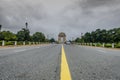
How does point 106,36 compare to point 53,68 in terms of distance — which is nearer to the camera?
point 53,68

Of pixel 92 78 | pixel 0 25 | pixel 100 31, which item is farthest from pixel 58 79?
pixel 0 25

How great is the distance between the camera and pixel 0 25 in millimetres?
113812

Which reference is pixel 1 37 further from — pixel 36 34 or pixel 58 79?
pixel 58 79

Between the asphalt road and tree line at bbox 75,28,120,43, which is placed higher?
tree line at bbox 75,28,120,43

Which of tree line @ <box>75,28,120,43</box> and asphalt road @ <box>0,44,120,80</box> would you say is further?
tree line @ <box>75,28,120,43</box>

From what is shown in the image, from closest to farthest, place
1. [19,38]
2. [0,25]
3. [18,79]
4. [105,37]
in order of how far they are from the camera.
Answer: [18,79], [105,37], [19,38], [0,25]

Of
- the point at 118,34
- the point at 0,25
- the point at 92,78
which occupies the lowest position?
the point at 92,78

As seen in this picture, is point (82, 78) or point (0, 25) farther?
point (0, 25)

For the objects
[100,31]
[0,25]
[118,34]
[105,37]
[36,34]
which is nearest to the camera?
[118,34]

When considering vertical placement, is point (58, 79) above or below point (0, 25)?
below

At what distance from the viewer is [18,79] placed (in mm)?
3689

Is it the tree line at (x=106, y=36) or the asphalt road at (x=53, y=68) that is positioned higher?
the tree line at (x=106, y=36)

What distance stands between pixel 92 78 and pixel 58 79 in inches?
31.4

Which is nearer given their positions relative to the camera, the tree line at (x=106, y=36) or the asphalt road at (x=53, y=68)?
the asphalt road at (x=53, y=68)
